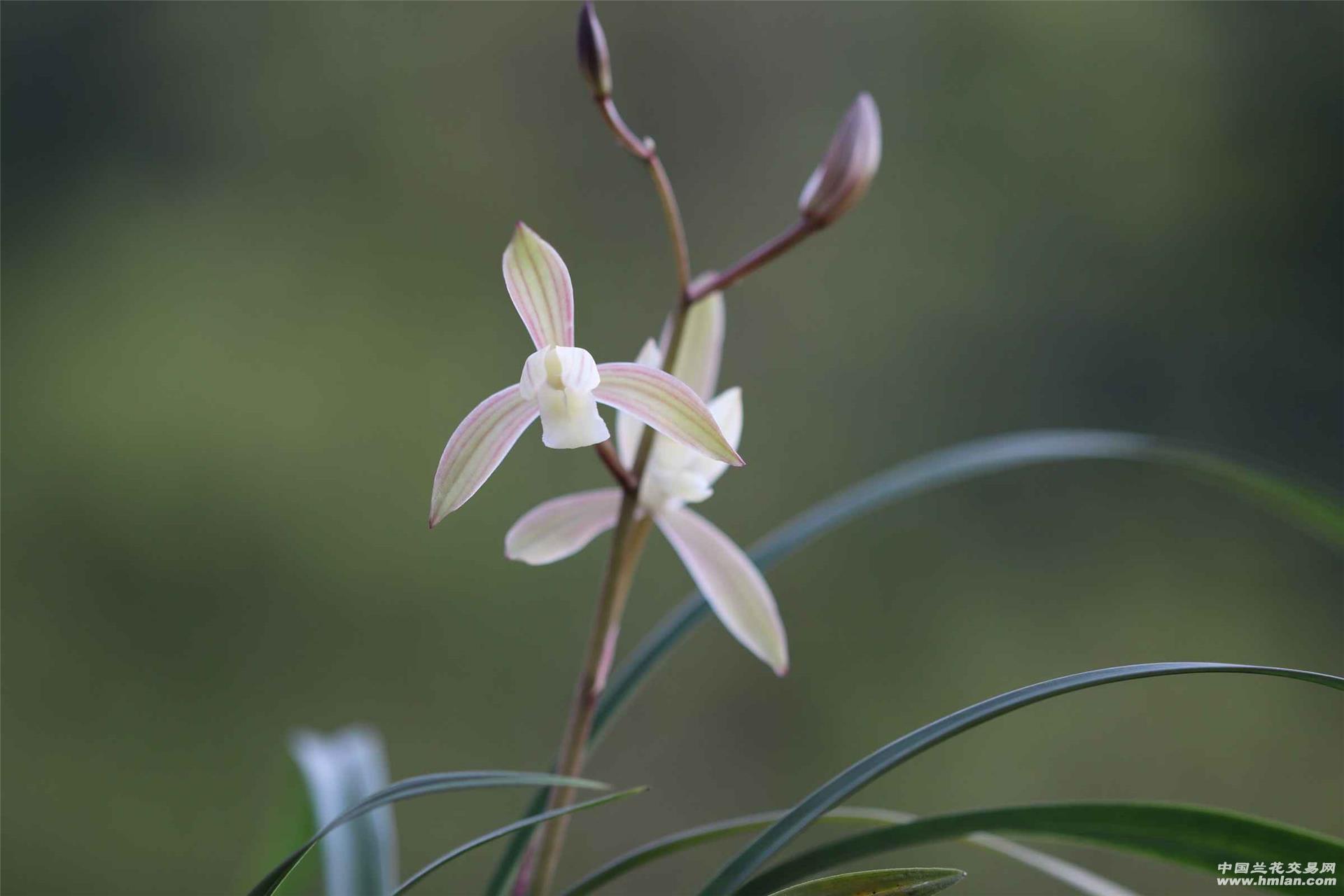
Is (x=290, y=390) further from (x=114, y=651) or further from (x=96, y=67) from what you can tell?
(x=96, y=67)

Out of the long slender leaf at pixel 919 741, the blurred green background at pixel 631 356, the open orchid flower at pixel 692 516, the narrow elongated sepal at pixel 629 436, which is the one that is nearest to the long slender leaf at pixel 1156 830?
the long slender leaf at pixel 919 741

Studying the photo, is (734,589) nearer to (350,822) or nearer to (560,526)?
(560,526)

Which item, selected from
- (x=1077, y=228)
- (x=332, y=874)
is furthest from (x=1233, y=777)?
(x=332, y=874)

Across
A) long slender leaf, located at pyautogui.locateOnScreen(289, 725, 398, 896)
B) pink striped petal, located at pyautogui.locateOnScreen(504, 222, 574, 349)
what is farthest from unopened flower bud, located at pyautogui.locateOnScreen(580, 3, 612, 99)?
long slender leaf, located at pyautogui.locateOnScreen(289, 725, 398, 896)

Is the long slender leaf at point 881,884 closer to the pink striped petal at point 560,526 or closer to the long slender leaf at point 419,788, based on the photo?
the long slender leaf at point 419,788

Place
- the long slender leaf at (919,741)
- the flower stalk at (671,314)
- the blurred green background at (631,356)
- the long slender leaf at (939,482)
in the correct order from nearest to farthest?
the long slender leaf at (919,741)
the flower stalk at (671,314)
the long slender leaf at (939,482)
the blurred green background at (631,356)

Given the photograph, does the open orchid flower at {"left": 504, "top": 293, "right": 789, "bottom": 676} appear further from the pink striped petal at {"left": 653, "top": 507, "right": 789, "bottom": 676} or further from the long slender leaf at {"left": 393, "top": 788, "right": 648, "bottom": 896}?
the long slender leaf at {"left": 393, "top": 788, "right": 648, "bottom": 896}

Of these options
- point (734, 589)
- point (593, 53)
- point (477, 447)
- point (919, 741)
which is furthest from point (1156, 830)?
point (593, 53)
